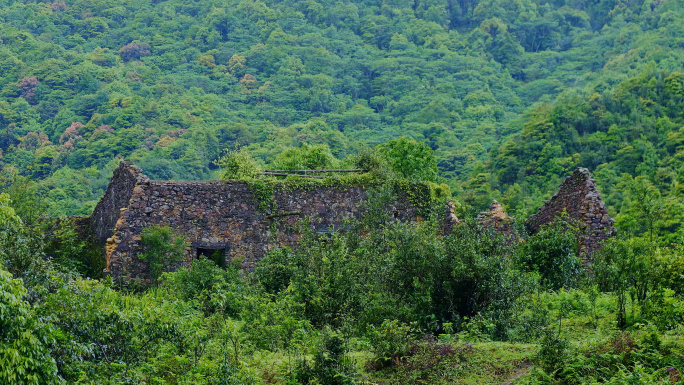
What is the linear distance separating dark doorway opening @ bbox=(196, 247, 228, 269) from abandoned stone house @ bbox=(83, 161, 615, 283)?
1.0 inches

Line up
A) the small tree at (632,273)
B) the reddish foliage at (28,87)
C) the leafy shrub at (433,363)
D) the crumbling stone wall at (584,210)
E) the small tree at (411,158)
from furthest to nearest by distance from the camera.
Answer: the reddish foliage at (28,87)
the small tree at (411,158)
the crumbling stone wall at (584,210)
the small tree at (632,273)
the leafy shrub at (433,363)

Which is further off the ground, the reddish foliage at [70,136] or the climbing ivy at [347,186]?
the climbing ivy at [347,186]

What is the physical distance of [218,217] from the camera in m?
18.9

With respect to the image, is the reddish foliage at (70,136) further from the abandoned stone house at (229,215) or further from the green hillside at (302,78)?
the abandoned stone house at (229,215)

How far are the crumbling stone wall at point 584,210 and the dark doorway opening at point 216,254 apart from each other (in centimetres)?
723

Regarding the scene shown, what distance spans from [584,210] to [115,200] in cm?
1091

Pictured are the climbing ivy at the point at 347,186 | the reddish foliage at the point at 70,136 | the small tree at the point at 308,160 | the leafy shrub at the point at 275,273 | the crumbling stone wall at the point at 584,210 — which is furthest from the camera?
the reddish foliage at the point at 70,136

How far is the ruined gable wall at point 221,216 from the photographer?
17953 millimetres

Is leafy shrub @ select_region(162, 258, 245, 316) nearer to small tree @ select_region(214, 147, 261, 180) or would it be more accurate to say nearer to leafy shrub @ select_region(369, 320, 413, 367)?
small tree @ select_region(214, 147, 261, 180)

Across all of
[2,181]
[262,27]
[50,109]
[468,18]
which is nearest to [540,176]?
[2,181]

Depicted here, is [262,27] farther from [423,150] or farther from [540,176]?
[423,150]

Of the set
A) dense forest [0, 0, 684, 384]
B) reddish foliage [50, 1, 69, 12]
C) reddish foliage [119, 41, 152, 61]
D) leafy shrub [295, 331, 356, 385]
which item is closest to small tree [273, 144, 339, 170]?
dense forest [0, 0, 684, 384]

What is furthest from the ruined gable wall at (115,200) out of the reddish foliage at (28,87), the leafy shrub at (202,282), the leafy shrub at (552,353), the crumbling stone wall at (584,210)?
the reddish foliage at (28,87)

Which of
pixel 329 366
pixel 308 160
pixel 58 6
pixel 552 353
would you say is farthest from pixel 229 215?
pixel 58 6
